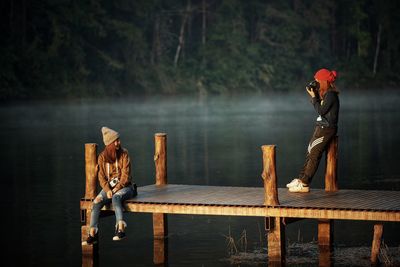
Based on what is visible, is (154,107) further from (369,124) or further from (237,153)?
(237,153)

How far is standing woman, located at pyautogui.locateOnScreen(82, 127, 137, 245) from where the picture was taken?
50.5 feet

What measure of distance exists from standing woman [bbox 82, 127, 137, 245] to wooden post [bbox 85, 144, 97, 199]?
17.6 inches

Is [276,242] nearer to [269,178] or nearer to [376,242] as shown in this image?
[269,178]

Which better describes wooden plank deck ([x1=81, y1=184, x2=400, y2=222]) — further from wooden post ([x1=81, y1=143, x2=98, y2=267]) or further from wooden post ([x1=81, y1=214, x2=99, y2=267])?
wooden post ([x1=81, y1=214, x2=99, y2=267])

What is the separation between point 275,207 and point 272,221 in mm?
215

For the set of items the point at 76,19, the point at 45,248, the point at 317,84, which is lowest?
the point at 45,248

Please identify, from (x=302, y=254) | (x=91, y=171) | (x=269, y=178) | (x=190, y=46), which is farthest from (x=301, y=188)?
(x=190, y=46)

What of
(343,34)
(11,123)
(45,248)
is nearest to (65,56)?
(11,123)

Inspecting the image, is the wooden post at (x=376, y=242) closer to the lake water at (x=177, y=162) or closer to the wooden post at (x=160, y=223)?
the lake water at (x=177, y=162)

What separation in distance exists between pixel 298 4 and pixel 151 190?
8113cm

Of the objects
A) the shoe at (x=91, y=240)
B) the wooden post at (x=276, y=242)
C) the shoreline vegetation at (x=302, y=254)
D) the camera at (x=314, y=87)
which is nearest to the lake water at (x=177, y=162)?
the shoreline vegetation at (x=302, y=254)

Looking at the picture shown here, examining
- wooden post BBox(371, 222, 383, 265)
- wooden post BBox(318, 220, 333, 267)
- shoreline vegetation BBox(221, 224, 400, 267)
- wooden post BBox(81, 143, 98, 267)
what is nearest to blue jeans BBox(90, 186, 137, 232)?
wooden post BBox(81, 143, 98, 267)

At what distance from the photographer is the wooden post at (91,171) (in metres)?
16.0

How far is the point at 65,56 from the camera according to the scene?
7431cm
